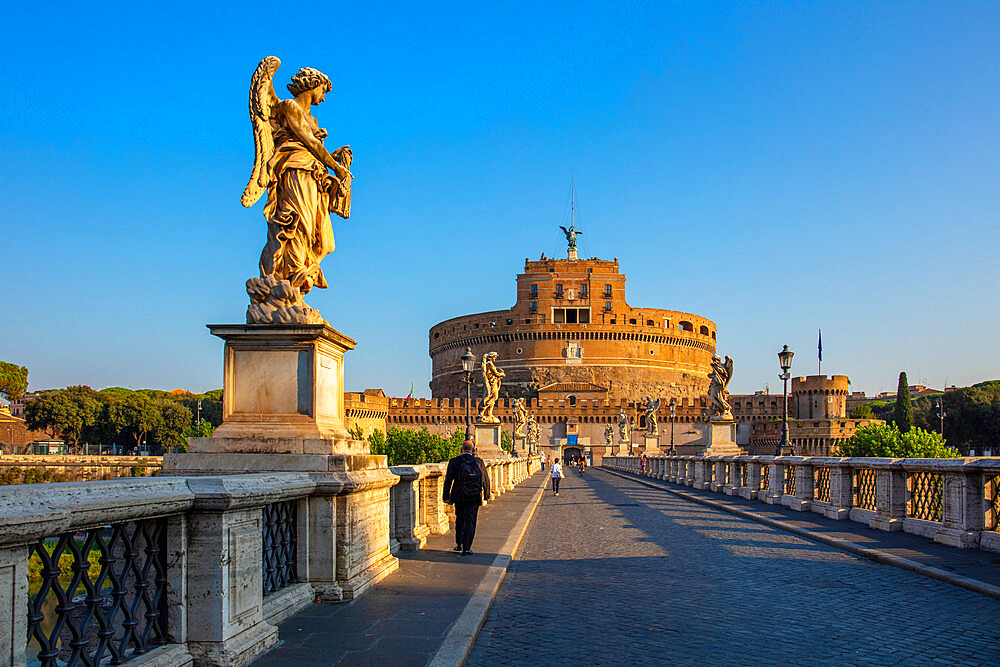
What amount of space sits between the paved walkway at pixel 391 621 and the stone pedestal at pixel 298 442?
300 millimetres

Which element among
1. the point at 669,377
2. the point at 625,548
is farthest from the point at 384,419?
the point at 625,548

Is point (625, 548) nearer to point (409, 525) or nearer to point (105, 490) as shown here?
point (409, 525)

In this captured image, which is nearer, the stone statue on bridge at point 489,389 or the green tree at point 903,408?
the stone statue on bridge at point 489,389

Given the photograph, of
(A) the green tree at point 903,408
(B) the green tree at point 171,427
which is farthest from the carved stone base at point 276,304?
(A) the green tree at point 903,408

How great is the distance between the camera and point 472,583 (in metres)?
7.29

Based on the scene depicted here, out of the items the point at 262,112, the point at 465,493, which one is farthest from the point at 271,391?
the point at 465,493

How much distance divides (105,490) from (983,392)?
105 metres

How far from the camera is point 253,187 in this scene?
22.1 ft

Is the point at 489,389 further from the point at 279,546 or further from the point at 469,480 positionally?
the point at 279,546

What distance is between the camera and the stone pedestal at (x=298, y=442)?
5.99 metres

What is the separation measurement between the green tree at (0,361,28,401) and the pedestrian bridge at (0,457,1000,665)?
94383 mm

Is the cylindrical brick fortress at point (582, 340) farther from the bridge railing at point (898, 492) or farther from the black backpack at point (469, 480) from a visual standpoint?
the black backpack at point (469, 480)

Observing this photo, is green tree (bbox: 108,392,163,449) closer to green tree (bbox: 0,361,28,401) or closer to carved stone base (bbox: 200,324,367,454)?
green tree (bbox: 0,361,28,401)

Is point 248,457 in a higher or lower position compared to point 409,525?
higher
